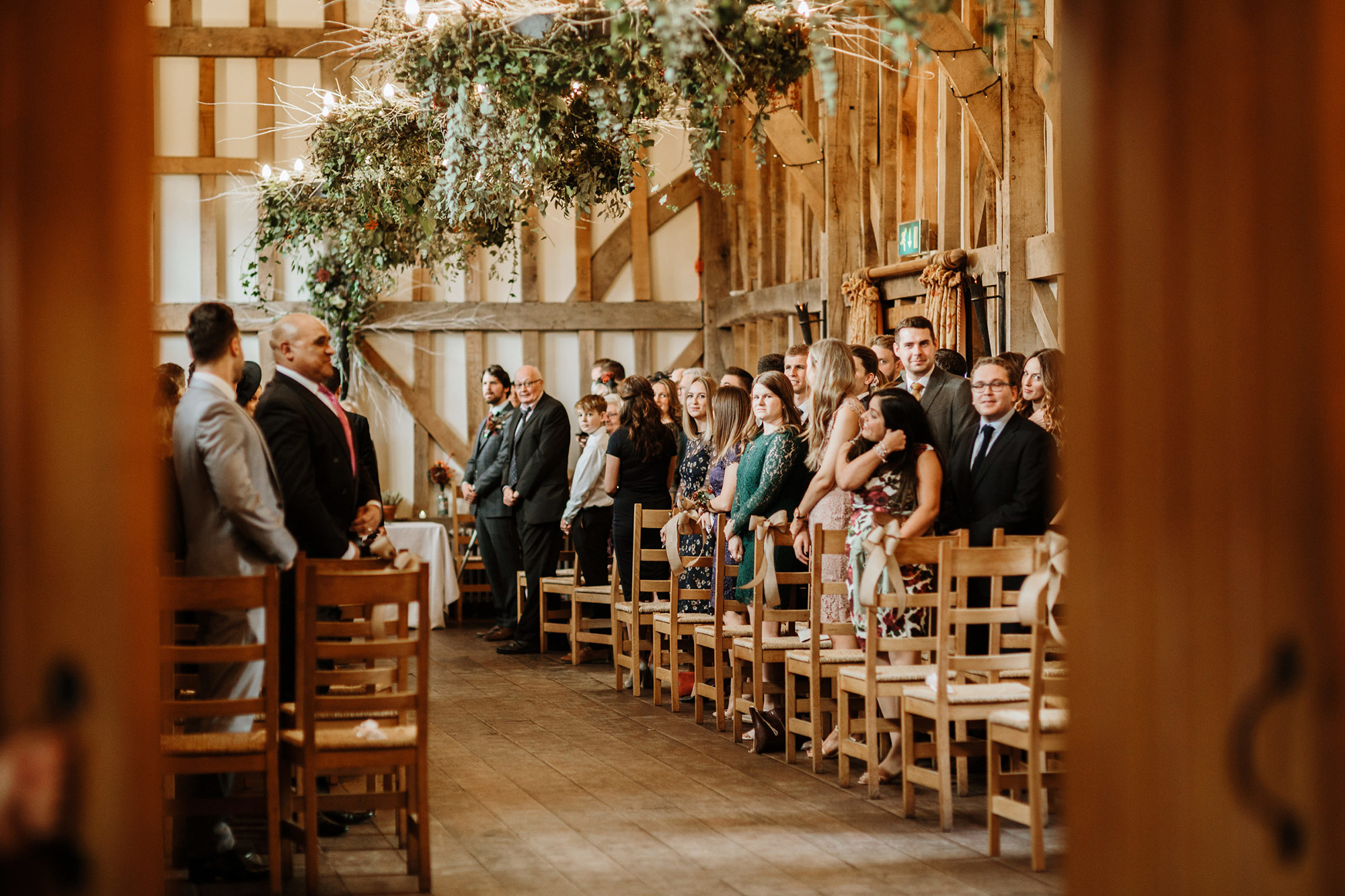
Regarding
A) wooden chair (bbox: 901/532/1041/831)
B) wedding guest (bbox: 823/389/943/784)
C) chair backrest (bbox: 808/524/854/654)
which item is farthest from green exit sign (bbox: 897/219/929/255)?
wooden chair (bbox: 901/532/1041/831)

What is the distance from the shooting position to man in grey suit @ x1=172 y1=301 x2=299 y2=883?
162 inches

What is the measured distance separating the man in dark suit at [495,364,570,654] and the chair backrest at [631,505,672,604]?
1.48 meters

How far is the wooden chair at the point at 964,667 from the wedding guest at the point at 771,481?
1.42m

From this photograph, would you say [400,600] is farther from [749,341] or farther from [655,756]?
[749,341]

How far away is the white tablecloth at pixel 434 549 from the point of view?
949 centimetres

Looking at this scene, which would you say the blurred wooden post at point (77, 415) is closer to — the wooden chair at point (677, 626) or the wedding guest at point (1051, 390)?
the wedding guest at point (1051, 390)

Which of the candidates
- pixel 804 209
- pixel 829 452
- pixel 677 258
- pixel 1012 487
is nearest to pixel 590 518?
pixel 829 452

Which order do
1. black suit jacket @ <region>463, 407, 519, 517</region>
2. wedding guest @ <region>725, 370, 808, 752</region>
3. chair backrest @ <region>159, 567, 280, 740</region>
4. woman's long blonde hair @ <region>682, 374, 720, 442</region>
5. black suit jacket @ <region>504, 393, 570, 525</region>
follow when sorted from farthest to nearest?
black suit jacket @ <region>463, 407, 519, 517</region> → black suit jacket @ <region>504, 393, 570, 525</region> → woman's long blonde hair @ <region>682, 374, 720, 442</region> → wedding guest @ <region>725, 370, 808, 752</region> → chair backrest @ <region>159, 567, 280, 740</region>

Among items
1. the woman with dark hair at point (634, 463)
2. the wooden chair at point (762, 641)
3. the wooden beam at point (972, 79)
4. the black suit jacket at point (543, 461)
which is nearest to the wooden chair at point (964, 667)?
the wooden chair at point (762, 641)

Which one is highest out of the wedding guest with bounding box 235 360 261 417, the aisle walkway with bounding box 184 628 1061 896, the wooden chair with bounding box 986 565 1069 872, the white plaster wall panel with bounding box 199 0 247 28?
the white plaster wall panel with bounding box 199 0 247 28

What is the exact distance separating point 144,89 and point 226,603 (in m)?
2.15

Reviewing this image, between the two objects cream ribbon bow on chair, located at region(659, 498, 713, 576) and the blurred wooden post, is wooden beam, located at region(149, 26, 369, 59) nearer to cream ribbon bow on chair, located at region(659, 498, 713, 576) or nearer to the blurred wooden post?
cream ribbon bow on chair, located at region(659, 498, 713, 576)

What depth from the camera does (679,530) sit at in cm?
671

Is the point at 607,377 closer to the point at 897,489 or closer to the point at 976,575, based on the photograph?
the point at 897,489
